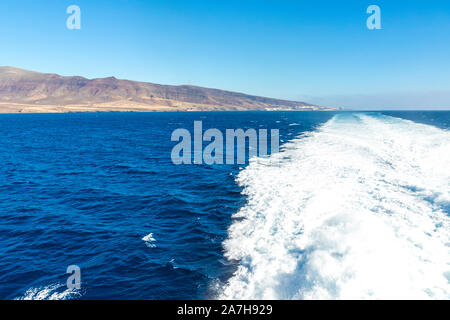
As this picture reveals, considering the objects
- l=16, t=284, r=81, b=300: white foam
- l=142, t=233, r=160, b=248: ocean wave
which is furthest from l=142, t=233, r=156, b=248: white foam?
l=16, t=284, r=81, b=300: white foam

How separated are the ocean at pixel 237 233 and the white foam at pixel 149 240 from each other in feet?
0.15

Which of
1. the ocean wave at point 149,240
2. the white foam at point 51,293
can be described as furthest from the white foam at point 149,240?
the white foam at point 51,293

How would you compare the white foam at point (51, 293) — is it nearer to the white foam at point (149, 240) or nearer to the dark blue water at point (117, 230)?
the dark blue water at point (117, 230)

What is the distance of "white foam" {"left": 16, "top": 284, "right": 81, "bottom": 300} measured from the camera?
7902 mm

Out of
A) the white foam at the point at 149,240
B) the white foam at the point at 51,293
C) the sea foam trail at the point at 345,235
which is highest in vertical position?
the sea foam trail at the point at 345,235

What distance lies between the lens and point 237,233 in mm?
11828

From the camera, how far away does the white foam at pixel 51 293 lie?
311 inches

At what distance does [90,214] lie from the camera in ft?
48.1

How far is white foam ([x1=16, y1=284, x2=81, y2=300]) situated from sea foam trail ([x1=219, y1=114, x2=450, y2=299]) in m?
5.02

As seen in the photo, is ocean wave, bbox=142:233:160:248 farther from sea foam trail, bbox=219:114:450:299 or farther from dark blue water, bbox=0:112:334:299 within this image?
sea foam trail, bbox=219:114:450:299

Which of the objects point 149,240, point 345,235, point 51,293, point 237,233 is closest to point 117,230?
point 149,240

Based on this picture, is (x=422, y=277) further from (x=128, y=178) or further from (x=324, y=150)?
(x=324, y=150)

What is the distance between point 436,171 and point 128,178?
2509cm

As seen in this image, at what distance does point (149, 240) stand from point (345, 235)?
337 inches
